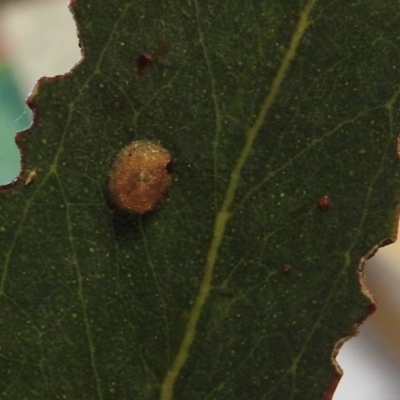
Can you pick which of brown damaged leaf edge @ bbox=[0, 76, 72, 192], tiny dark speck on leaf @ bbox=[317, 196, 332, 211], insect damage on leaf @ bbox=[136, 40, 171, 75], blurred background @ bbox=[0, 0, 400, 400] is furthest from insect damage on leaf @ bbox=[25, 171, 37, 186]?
blurred background @ bbox=[0, 0, 400, 400]

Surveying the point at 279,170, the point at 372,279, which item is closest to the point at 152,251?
the point at 279,170

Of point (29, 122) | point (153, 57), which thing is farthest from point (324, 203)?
point (29, 122)

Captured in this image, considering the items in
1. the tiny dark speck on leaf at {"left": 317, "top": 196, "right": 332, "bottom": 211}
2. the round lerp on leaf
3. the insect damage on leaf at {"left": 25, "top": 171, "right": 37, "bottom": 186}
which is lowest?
the tiny dark speck on leaf at {"left": 317, "top": 196, "right": 332, "bottom": 211}

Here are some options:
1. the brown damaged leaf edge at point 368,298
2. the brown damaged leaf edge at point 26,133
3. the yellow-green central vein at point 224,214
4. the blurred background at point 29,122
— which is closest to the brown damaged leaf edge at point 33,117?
the brown damaged leaf edge at point 26,133

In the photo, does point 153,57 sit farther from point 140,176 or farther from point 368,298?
point 368,298

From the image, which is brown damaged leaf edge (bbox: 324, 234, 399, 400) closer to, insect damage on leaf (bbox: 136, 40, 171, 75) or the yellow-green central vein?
the yellow-green central vein

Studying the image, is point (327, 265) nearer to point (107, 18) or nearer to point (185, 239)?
point (185, 239)

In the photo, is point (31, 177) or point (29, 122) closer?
point (31, 177)
